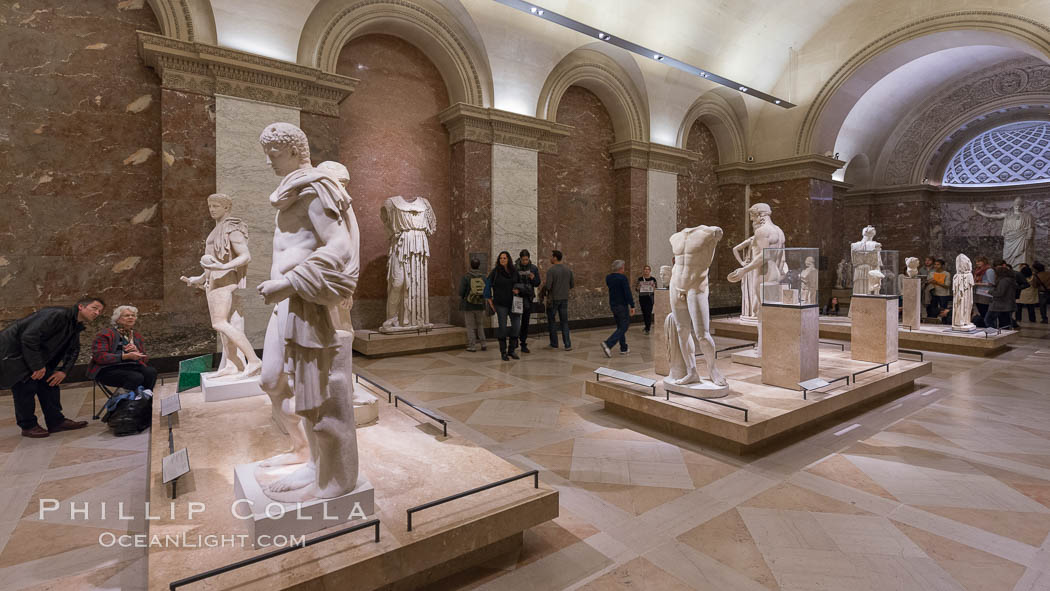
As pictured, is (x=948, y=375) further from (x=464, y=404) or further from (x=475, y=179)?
(x=475, y=179)

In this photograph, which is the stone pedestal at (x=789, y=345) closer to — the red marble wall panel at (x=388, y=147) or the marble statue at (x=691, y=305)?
the marble statue at (x=691, y=305)

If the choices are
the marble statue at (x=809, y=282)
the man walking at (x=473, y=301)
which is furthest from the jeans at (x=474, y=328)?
the marble statue at (x=809, y=282)

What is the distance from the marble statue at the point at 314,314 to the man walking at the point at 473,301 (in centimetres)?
595

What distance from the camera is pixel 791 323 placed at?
211 inches

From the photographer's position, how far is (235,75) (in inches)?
289

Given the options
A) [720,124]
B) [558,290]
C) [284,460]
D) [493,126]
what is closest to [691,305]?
[284,460]

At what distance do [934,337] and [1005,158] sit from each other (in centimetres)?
1152

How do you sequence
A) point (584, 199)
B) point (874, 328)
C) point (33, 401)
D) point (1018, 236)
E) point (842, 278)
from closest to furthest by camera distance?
1. point (33, 401)
2. point (874, 328)
3. point (584, 199)
4. point (1018, 236)
5. point (842, 278)

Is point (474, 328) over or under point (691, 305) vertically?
under

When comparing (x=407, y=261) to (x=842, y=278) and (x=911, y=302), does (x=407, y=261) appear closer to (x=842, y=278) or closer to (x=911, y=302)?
(x=911, y=302)

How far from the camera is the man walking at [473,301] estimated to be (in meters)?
8.55

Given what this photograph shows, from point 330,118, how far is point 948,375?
9.82 meters

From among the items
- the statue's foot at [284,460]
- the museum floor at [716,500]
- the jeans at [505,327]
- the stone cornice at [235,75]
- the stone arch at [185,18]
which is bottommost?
the museum floor at [716,500]

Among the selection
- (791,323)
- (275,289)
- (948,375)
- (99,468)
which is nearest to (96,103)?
(99,468)
